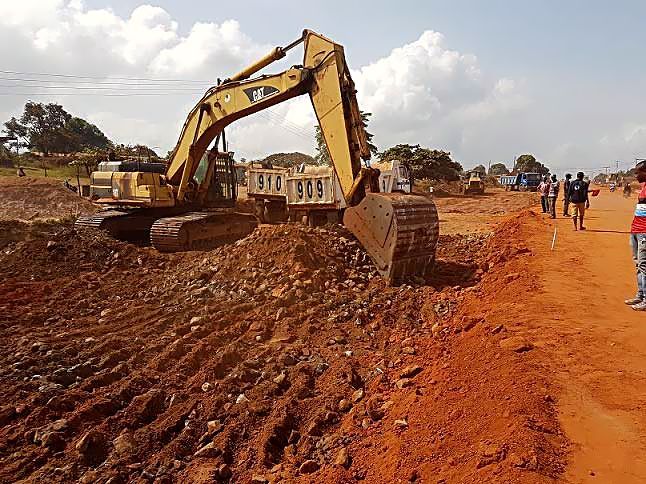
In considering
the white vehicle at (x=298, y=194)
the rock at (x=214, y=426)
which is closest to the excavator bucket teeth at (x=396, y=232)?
the white vehicle at (x=298, y=194)

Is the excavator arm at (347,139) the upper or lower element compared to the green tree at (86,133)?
lower

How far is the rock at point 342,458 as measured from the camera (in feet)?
11.5

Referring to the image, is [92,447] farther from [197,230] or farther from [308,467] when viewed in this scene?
[197,230]

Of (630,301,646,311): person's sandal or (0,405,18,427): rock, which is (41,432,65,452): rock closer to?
(0,405,18,427): rock

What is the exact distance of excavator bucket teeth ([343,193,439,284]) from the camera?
309 inches

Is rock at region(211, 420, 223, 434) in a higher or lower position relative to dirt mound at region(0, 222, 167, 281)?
lower

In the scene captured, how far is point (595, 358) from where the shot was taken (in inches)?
174

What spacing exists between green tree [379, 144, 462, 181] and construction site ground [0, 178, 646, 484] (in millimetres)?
32605

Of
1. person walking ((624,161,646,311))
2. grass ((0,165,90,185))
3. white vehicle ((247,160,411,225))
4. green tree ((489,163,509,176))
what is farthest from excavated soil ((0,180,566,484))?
green tree ((489,163,509,176))

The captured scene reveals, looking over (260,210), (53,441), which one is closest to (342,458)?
(53,441)

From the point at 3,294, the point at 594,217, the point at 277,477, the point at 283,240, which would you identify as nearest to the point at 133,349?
the point at 277,477

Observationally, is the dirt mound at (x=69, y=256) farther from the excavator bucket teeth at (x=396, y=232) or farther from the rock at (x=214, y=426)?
the rock at (x=214, y=426)

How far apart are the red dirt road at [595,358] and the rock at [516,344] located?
13 centimetres

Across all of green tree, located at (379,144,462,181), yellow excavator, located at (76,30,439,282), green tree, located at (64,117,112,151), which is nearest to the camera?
yellow excavator, located at (76,30,439,282)
